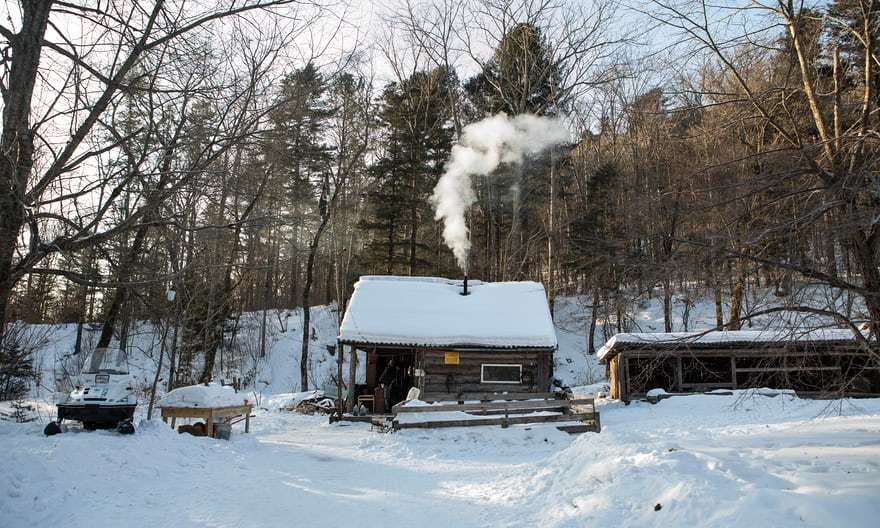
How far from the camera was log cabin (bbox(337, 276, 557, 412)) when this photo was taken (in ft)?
61.6

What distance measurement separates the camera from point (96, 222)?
527cm

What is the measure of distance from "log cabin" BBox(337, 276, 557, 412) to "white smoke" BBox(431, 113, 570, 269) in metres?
6.29

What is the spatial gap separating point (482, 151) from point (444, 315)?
35.8ft

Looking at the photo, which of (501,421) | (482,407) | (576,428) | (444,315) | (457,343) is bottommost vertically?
(576,428)

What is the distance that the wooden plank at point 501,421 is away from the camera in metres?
14.1

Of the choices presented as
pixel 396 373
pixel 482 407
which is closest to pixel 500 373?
pixel 396 373

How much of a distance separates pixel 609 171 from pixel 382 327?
18.6m

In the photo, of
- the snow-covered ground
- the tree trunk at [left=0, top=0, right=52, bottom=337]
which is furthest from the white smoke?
the tree trunk at [left=0, top=0, right=52, bottom=337]

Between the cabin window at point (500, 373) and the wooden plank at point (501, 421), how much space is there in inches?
183

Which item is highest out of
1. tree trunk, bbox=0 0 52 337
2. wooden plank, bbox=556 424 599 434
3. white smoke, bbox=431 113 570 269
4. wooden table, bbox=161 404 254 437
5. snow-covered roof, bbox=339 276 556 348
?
white smoke, bbox=431 113 570 269

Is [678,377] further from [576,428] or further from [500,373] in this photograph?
[576,428]

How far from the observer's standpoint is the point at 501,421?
14281mm

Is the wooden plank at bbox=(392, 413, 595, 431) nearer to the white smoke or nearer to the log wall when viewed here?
the log wall

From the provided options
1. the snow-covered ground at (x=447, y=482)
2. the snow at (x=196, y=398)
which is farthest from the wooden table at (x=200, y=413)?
the snow-covered ground at (x=447, y=482)
